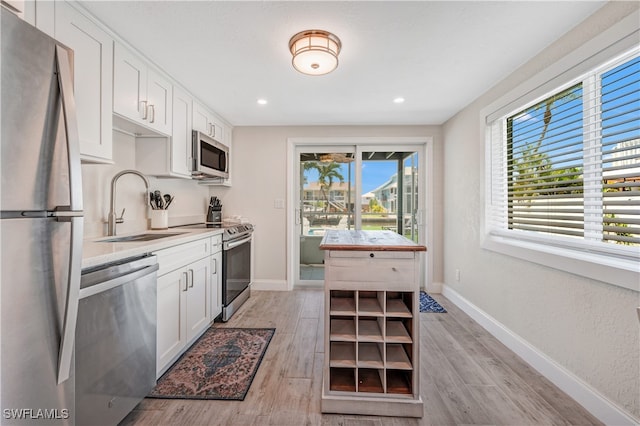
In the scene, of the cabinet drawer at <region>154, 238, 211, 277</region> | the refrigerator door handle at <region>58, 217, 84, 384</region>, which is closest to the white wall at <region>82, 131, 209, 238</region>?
the cabinet drawer at <region>154, 238, 211, 277</region>

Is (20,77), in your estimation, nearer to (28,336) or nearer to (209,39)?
(28,336)

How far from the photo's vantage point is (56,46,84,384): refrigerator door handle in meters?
1.00

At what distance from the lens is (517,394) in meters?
1.68

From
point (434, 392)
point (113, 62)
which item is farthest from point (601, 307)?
point (113, 62)

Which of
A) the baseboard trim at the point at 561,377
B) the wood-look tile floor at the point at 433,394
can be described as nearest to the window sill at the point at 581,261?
the baseboard trim at the point at 561,377

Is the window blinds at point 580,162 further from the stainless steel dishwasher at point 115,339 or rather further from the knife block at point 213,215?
the knife block at point 213,215

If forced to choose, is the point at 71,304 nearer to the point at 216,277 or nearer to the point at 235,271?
the point at 216,277

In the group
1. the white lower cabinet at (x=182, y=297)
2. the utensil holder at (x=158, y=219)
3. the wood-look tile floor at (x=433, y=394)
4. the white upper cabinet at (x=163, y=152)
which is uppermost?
the white upper cabinet at (x=163, y=152)

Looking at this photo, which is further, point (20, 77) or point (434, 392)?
point (434, 392)

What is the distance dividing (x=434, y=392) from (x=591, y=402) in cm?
84

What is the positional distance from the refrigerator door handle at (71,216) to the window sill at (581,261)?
2.52 meters

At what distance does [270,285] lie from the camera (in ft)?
12.4

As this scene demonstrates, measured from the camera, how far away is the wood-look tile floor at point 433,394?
1.49 m

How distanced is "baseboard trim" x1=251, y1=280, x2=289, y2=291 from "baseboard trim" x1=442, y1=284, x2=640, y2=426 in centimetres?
236
